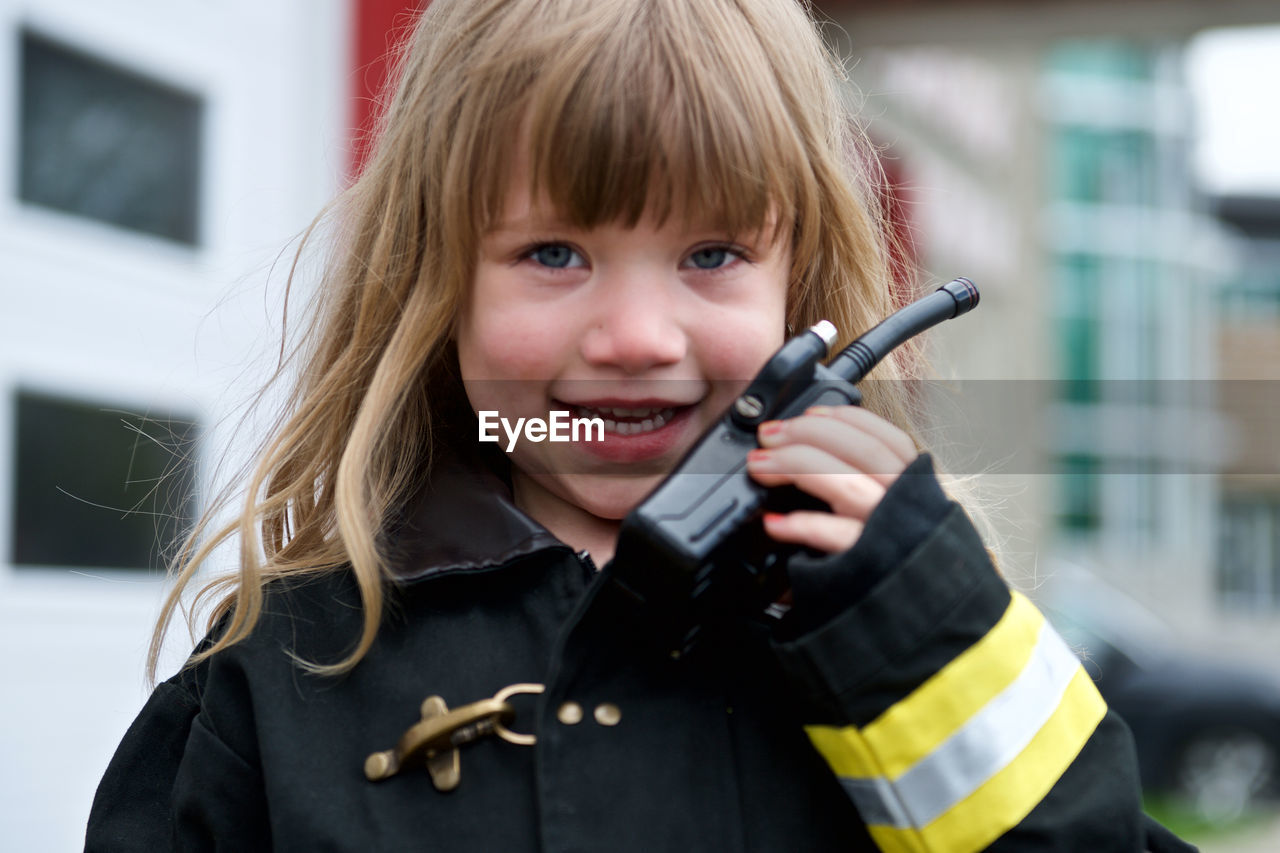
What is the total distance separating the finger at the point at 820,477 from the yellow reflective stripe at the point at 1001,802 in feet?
0.77

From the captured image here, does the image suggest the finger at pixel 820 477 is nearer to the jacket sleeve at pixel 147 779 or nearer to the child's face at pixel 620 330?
the child's face at pixel 620 330

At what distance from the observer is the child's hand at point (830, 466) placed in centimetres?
113

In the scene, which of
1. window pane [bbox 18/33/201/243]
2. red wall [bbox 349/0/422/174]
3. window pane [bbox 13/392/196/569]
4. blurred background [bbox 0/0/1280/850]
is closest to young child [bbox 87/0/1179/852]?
blurred background [bbox 0/0/1280/850]

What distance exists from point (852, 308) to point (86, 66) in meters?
3.28

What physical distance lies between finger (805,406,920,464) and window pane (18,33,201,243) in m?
3.34

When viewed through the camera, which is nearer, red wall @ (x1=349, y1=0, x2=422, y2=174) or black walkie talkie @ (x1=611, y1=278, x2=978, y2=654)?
black walkie talkie @ (x1=611, y1=278, x2=978, y2=654)

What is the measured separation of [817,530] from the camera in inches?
44.2

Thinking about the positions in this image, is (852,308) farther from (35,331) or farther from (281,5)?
(281,5)

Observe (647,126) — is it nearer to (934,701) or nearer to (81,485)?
(934,701)

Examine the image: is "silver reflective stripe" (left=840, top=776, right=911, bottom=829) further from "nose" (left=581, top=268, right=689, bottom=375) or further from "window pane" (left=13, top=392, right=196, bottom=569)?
"window pane" (left=13, top=392, right=196, bottom=569)

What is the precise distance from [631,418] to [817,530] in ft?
0.84

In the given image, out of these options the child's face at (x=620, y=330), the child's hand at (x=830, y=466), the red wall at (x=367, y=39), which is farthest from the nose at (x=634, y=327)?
the red wall at (x=367, y=39)

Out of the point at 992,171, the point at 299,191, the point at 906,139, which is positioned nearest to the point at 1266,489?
the point at 992,171

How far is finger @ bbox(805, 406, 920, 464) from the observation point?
3.85 ft
